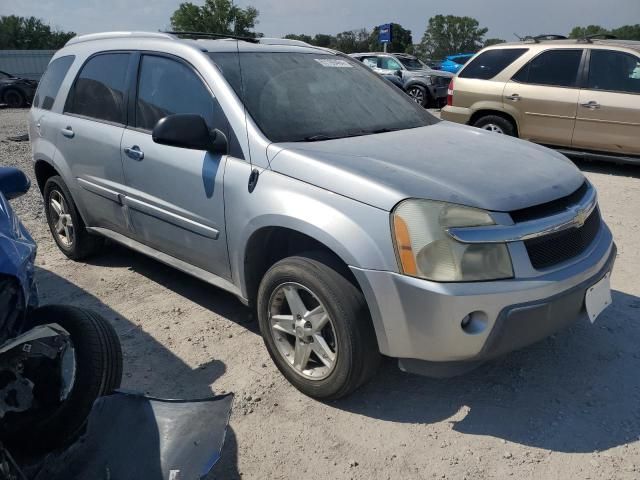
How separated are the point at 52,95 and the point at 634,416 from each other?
15.1 feet

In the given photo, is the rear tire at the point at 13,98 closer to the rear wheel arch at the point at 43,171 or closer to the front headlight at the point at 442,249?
the rear wheel arch at the point at 43,171

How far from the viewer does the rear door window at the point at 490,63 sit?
329 inches

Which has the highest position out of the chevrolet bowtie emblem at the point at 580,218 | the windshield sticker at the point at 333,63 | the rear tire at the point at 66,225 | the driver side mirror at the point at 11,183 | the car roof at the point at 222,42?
the car roof at the point at 222,42

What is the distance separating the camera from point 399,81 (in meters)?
17.0

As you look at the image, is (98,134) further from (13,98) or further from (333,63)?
(13,98)

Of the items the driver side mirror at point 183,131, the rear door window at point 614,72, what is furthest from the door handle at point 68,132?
the rear door window at point 614,72

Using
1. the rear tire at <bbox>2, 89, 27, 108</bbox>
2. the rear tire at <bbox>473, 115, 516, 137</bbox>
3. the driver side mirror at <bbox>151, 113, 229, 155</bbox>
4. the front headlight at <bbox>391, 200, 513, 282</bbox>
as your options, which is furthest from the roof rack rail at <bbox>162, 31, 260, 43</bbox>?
the rear tire at <bbox>2, 89, 27, 108</bbox>

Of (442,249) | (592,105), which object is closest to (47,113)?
(442,249)

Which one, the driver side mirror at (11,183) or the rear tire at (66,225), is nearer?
the driver side mirror at (11,183)

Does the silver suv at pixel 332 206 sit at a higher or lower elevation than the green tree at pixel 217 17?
lower

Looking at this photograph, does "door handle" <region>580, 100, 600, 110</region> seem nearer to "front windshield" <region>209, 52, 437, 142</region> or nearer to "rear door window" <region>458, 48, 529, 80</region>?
"rear door window" <region>458, 48, 529, 80</region>

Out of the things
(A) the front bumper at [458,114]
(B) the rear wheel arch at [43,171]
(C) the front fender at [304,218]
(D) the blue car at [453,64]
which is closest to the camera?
(C) the front fender at [304,218]

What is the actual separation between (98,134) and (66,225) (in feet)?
3.79

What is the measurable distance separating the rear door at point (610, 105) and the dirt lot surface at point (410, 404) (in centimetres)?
400
